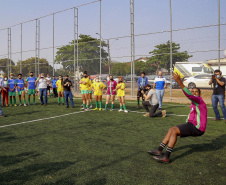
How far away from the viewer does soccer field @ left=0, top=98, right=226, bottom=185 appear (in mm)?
3947

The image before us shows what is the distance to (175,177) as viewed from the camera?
395 cm

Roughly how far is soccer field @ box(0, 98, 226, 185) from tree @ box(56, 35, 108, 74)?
38.8 ft

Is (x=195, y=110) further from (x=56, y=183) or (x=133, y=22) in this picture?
(x=133, y=22)

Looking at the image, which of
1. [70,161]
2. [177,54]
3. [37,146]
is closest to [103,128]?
[37,146]

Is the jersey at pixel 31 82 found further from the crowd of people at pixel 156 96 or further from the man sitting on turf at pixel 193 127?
the man sitting on turf at pixel 193 127

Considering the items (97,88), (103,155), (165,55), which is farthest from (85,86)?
(103,155)

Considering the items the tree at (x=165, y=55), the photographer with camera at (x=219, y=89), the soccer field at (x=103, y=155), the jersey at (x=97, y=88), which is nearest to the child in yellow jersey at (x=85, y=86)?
the jersey at (x=97, y=88)

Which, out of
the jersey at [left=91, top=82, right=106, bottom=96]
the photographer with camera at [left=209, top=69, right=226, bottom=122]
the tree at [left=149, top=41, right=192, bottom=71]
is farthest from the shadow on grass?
the tree at [left=149, top=41, right=192, bottom=71]

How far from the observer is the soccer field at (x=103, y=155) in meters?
3.95

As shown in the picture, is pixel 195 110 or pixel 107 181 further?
pixel 195 110

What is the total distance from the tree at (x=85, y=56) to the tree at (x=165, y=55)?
4.30 m

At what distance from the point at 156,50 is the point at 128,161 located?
12.3 m

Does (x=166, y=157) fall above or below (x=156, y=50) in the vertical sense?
below

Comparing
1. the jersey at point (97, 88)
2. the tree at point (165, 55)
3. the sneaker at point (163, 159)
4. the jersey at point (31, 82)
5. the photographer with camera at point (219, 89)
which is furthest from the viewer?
the tree at point (165, 55)
